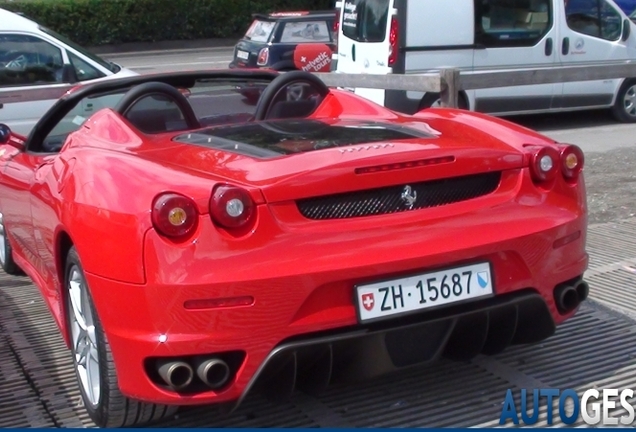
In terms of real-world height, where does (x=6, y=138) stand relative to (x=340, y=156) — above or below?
below

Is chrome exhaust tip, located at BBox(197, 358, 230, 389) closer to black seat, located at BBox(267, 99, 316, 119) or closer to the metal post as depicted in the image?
black seat, located at BBox(267, 99, 316, 119)

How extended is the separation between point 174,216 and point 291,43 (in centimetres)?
1356

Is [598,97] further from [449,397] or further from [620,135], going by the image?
[449,397]

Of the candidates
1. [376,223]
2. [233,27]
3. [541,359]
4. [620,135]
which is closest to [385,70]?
[620,135]

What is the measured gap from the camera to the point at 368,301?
3.51m

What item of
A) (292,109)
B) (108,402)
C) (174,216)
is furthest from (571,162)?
(108,402)

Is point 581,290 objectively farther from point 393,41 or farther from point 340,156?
point 393,41

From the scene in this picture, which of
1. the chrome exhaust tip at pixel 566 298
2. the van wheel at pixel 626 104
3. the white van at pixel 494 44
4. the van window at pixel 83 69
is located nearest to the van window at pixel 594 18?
the white van at pixel 494 44

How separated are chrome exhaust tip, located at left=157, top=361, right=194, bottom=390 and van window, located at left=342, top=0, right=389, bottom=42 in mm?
8995

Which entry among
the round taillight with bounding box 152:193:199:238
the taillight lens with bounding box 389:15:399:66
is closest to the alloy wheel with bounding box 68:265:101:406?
the round taillight with bounding box 152:193:199:238

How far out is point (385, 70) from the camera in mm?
11875

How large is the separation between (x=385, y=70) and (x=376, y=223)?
8.48 meters

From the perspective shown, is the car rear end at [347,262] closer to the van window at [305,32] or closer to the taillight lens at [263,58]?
the taillight lens at [263,58]

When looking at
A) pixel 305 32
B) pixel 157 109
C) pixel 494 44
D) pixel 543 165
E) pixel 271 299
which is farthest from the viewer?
pixel 305 32
